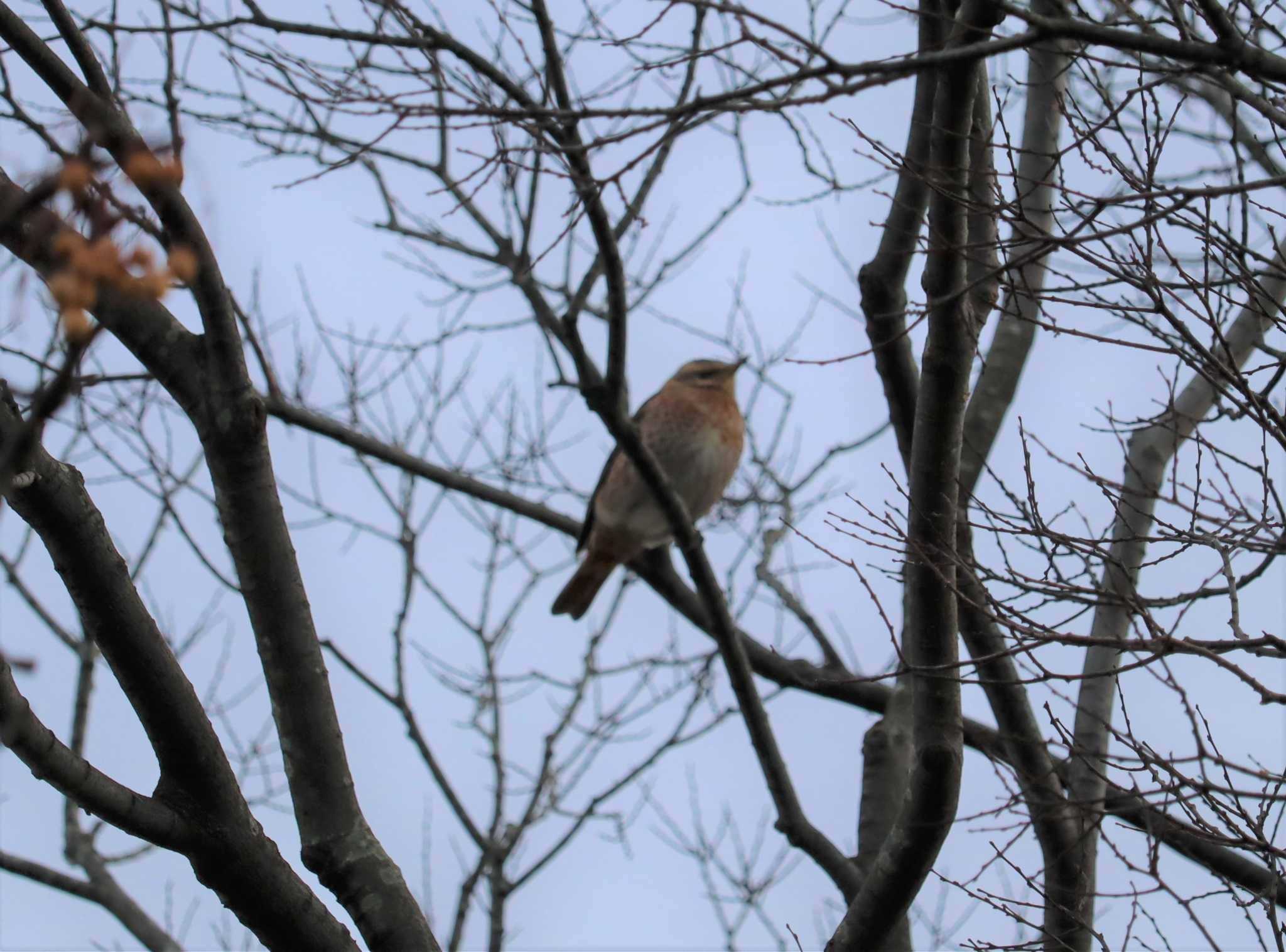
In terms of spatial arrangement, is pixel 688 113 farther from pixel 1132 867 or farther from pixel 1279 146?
pixel 1132 867

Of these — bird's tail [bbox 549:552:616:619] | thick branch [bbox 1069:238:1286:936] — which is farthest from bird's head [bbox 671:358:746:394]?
thick branch [bbox 1069:238:1286:936]

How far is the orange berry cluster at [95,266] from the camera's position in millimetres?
826

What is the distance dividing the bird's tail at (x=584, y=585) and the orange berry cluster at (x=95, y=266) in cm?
723

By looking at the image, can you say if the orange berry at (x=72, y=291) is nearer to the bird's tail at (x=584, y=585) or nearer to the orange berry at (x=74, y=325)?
the orange berry at (x=74, y=325)

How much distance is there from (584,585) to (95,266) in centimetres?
764

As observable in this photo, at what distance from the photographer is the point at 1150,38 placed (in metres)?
Result: 1.98

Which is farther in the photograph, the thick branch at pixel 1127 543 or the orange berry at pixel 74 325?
the thick branch at pixel 1127 543

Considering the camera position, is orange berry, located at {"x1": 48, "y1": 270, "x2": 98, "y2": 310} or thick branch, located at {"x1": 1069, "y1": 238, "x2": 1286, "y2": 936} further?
thick branch, located at {"x1": 1069, "y1": 238, "x2": 1286, "y2": 936}

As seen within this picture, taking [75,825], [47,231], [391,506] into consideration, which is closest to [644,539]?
[391,506]

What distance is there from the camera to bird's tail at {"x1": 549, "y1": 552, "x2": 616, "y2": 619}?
8250 mm

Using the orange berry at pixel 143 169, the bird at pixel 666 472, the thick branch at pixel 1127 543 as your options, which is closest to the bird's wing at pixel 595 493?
A: the bird at pixel 666 472

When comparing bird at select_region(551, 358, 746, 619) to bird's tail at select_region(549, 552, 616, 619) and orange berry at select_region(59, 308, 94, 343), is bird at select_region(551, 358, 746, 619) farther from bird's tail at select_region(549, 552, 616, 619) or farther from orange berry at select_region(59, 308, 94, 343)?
orange berry at select_region(59, 308, 94, 343)

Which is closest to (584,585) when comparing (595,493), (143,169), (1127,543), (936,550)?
(595,493)

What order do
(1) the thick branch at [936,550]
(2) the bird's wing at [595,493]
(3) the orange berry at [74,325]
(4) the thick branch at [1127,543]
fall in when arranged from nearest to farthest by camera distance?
1. (3) the orange berry at [74,325]
2. (1) the thick branch at [936,550]
3. (4) the thick branch at [1127,543]
4. (2) the bird's wing at [595,493]
